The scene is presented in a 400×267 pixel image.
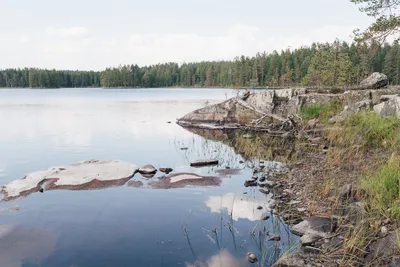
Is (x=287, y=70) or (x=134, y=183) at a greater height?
(x=287, y=70)

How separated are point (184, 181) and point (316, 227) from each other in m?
5.19

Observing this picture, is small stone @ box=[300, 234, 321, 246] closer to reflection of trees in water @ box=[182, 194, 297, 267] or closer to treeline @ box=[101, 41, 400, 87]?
reflection of trees in water @ box=[182, 194, 297, 267]

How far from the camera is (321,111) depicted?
66.3 feet

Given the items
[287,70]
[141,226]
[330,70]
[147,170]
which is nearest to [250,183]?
[147,170]

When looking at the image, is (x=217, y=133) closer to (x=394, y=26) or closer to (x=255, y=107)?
(x=255, y=107)

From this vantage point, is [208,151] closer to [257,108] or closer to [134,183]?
[134,183]

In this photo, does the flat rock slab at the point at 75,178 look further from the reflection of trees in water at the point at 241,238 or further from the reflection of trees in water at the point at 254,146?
the reflection of trees in water at the point at 254,146

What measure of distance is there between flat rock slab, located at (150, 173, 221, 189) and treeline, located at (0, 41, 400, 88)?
46.6m

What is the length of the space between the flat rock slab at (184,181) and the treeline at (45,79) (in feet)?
459

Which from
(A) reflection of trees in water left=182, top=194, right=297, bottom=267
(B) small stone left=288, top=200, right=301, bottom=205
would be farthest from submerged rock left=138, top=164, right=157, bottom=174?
(B) small stone left=288, top=200, right=301, bottom=205

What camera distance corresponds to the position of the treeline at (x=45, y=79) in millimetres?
137250

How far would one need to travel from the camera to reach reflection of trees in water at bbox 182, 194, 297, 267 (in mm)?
6294

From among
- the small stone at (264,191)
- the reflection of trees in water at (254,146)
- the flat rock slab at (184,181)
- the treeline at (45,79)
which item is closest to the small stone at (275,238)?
the small stone at (264,191)

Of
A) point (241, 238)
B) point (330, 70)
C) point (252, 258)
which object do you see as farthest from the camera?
point (330, 70)
